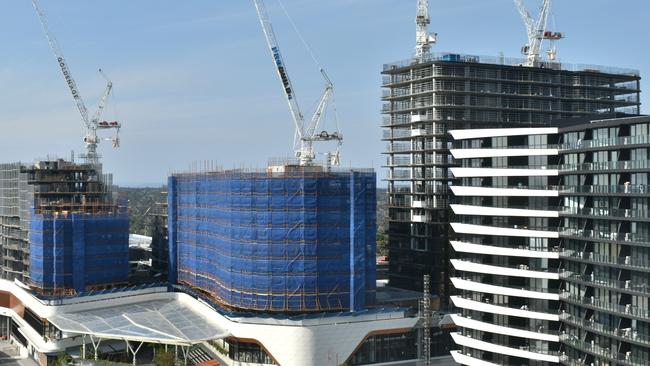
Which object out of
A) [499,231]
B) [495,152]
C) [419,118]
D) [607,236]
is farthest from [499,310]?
[419,118]

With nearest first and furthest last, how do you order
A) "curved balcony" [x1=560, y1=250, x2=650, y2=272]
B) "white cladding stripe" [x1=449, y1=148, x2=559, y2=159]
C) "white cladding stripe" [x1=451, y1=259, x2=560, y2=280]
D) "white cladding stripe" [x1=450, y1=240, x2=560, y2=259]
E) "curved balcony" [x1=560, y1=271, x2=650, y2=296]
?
1. "curved balcony" [x1=560, y1=250, x2=650, y2=272]
2. "curved balcony" [x1=560, y1=271, x2=650, y2=296]
3. "white cladding stripe" [x1=450, y1=240, x2=560, y2=259]
4. "white cladding stripe" [x1=451, y1=259, x2=560, y2=280]
5. "white cladding stripe" [x1=449, y1=148, x2=559, y2=159]

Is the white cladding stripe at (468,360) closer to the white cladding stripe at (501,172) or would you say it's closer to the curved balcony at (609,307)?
the curved balcony at (609,307)

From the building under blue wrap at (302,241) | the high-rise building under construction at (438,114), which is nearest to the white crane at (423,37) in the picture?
the high-rise building under construction at (438,114)

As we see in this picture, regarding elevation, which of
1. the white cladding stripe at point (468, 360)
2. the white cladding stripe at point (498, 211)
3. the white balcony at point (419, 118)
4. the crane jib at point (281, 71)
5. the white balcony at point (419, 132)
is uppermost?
the crane jib at point (281, 71)

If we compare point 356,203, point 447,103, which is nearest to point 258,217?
point 356,203

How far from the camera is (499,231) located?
2997 inches

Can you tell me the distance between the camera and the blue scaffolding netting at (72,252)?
352 ft

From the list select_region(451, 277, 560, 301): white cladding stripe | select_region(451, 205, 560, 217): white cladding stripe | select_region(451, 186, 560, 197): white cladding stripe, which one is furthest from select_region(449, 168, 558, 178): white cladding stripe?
select_region(451, 277, 560, 301): white cladding stripe

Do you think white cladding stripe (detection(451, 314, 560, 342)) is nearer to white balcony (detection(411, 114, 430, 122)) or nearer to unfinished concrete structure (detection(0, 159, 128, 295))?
white balcony (detection(411, 114, 430, 122))

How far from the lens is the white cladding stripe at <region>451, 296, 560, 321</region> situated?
73.1 m

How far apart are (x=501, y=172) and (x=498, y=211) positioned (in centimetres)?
403

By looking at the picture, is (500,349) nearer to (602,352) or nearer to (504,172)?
(602,352)

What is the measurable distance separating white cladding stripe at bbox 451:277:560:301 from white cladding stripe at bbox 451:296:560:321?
144 cm

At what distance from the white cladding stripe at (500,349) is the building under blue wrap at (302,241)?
13.4m
